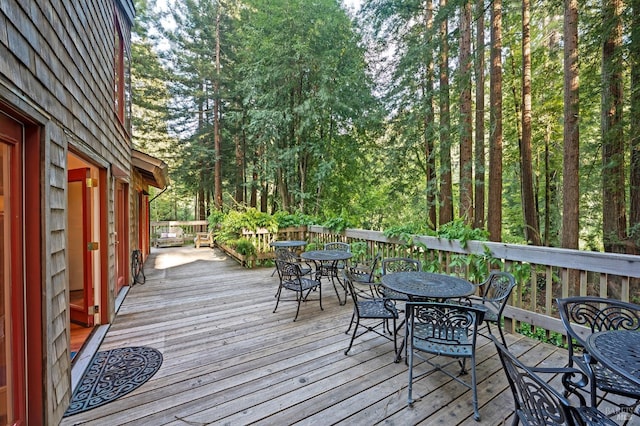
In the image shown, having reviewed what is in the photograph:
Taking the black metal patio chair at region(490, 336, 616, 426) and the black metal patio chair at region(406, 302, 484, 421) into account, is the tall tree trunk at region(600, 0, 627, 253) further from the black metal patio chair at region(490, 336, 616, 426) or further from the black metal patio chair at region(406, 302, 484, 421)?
the black metal patio chair at region(490, 336, 616, 426)

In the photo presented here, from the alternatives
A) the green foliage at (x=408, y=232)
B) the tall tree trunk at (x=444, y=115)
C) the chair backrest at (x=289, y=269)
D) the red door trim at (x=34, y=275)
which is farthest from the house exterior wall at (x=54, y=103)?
the tall tree trunk at (x=444, y=115)

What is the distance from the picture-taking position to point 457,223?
149 inches

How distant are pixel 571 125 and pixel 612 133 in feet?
3.25

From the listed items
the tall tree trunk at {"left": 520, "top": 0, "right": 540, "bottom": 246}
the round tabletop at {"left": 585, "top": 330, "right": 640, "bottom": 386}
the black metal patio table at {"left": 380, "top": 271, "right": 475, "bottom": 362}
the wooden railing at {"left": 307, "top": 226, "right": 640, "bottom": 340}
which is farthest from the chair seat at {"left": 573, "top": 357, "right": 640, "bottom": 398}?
the tall tree trunk at {"left": 520, "top": 0, "right": 540, "bottom": 246}

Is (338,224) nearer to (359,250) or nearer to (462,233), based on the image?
(359,250)

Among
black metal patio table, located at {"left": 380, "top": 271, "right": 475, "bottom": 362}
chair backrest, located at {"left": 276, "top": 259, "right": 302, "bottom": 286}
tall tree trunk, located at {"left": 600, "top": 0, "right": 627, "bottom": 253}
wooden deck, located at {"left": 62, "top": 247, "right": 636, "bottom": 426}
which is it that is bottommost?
wooden deck, located at {"left": 62, "top": 247, "right": 636, "bottom": 426}

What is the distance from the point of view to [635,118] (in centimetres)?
372

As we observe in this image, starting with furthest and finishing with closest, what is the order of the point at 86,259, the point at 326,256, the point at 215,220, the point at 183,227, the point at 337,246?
the point at 183,227 < the point at 215,220 < the point at 337,246 < the point at 326,256 < the point at 86,259

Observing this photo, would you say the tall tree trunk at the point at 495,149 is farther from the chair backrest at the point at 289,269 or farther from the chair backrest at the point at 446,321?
the chair backrest at the point at 446,321

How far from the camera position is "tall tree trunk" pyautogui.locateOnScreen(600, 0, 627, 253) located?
374 centimetres

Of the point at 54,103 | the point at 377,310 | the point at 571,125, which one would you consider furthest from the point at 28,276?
the point at 571,125

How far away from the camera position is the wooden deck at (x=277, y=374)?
1.93m

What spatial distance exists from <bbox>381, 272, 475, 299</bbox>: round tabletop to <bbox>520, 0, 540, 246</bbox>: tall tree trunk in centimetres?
615

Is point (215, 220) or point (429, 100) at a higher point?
point (429, 100)
